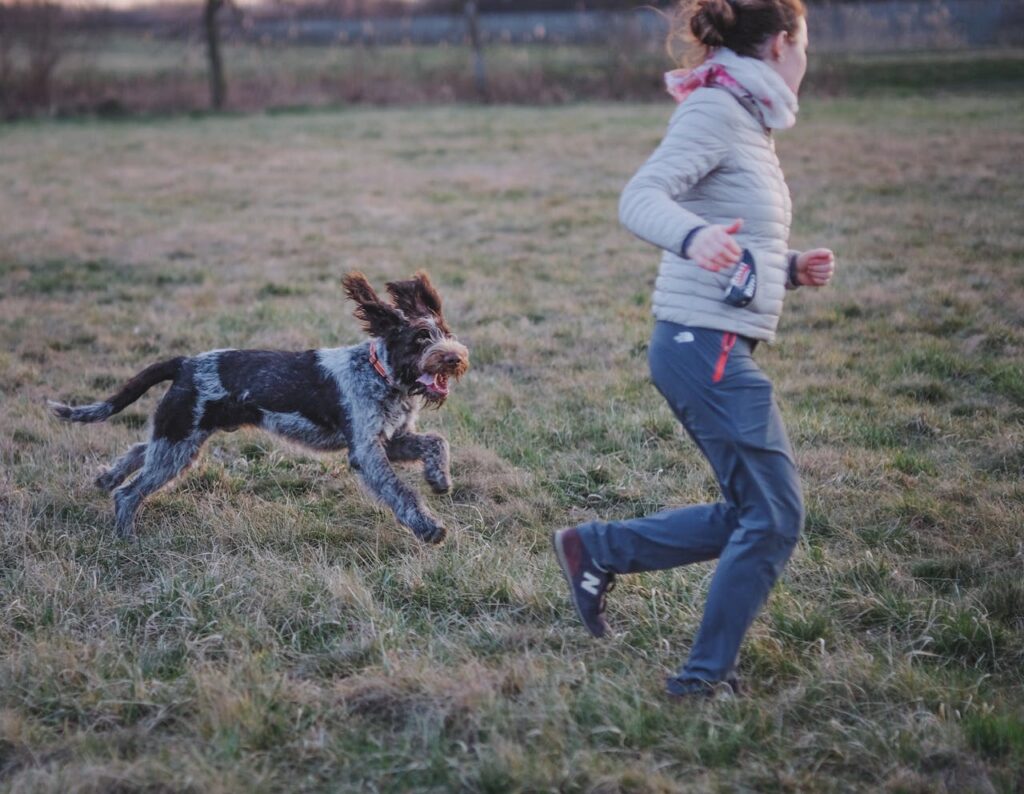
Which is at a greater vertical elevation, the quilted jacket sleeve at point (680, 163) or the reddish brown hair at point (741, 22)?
the reddish brown hair at point (741, 22)

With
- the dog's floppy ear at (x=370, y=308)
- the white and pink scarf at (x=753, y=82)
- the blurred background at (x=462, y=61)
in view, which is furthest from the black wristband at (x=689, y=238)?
the blurred background at (x=462, y=61)

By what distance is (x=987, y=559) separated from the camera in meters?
4.30

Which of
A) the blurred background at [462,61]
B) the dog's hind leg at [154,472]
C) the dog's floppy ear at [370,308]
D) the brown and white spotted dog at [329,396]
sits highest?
the blurred background at [462,61]

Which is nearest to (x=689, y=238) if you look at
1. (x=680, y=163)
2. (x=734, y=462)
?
(x=680, y=163)

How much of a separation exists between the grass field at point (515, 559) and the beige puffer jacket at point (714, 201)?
50.9 inches

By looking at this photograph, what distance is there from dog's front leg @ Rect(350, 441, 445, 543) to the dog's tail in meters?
1.13

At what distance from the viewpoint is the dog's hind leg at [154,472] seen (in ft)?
16.4

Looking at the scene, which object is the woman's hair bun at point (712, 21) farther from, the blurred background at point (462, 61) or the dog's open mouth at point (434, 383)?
the blurred background at point (462, 61)

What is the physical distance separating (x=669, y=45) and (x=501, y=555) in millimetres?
2303

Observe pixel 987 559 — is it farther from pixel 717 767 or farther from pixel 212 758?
pixel 212 758

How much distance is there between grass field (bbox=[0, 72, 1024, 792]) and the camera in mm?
3059

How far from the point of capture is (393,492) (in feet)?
15.9

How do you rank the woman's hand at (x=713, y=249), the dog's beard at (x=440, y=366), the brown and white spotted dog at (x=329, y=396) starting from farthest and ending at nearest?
the brown and white spotted dog at (x=329, y=396)
the dog's beard at (x=440, y=366)
the woman's hand at (x=713, y=249)

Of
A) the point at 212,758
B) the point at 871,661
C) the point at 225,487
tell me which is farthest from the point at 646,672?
the point at 225,487
